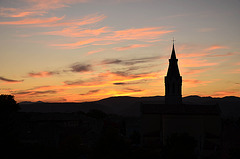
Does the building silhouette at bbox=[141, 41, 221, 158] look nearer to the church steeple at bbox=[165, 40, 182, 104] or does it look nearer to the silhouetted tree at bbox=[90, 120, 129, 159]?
the church steeple at bbox=[165, 40, 182, 104]

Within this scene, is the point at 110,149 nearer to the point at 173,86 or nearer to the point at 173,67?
the point at 173,86

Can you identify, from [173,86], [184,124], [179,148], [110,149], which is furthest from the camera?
[173,86]

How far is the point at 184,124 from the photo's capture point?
55188 mm

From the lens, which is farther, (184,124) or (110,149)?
(184,124)

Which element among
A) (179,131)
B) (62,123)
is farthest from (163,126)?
(62,123)

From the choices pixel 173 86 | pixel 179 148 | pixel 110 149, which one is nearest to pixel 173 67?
pixel 173 86

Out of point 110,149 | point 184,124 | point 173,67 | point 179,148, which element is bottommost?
point 110,149

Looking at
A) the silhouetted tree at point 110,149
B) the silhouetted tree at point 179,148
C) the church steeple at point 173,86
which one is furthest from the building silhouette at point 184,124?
the silhouetted tree at point 110,149

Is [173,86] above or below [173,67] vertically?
below

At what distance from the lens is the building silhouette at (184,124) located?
5441 centimetres

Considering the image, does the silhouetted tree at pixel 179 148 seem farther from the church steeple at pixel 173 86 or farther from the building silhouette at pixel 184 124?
the church steeple at pixel 173 86

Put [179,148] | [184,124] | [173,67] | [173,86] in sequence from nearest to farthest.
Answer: [179,148] → [184,124] → [173,86] → [173,67]

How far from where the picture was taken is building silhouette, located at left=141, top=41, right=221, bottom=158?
178ft

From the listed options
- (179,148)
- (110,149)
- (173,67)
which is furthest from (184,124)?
(173,67)
